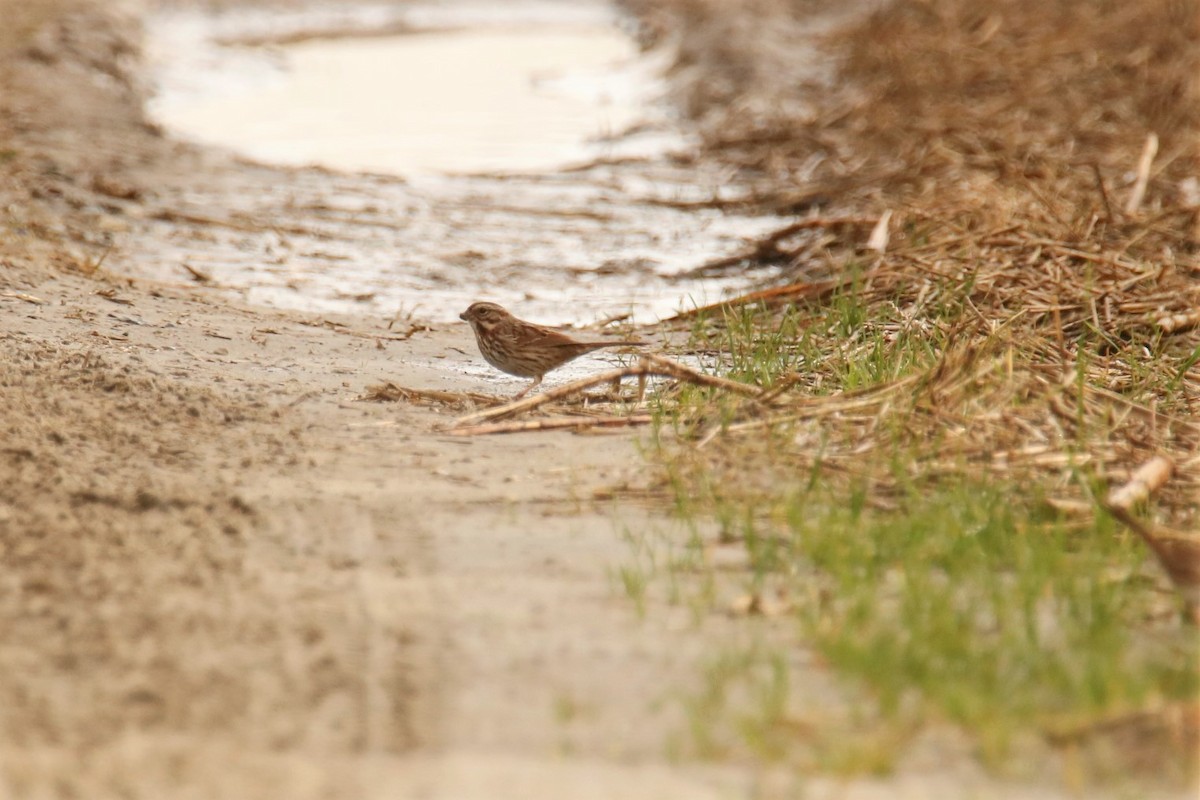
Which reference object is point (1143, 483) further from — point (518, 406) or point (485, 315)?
point (485, 315)

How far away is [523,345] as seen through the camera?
Answer: 6.48 meters

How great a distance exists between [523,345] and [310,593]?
2.51 meters

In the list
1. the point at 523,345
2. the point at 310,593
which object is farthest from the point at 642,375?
the point at 310,593

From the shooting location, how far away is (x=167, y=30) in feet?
62.6

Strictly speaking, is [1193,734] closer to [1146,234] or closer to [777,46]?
[1146,234]

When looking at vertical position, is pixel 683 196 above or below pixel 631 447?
above

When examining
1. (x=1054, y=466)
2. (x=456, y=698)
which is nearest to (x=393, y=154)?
(x=1054, y=466)

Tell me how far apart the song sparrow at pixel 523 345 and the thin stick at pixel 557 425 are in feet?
2.45

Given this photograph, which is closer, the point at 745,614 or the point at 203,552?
the point at 745,614

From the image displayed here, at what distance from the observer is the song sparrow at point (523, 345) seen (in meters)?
6.45

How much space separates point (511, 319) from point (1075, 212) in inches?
151

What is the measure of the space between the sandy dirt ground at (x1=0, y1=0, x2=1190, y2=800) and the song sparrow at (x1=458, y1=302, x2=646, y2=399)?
21 centimetres

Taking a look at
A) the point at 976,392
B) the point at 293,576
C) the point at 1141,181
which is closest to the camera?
the point at 293,576

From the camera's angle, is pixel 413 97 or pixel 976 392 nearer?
pixel 976 392
